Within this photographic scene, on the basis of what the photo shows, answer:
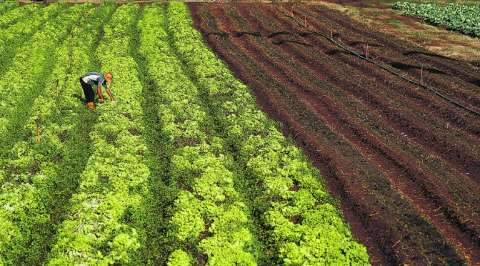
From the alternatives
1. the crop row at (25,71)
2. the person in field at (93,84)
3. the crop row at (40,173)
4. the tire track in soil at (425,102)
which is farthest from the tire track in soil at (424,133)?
the crop row at (25,71)

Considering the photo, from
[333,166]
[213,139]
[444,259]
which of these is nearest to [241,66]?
[213,139]

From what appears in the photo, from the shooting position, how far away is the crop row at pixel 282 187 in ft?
39.6

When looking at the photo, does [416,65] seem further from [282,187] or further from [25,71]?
[25,71]

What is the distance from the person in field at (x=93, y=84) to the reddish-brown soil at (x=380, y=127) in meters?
7.07

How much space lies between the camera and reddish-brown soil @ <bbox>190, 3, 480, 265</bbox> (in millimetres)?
13336

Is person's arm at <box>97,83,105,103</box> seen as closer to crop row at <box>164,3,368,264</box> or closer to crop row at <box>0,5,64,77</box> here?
crop row at <box>164,3,368,264</box>

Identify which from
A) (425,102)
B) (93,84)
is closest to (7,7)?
(93,84)

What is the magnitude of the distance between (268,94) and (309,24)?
53.7 ft

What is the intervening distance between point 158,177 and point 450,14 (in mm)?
34990

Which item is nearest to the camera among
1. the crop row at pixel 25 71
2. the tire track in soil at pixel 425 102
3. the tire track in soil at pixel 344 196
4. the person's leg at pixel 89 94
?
the tire track in soil at pixel 344 196

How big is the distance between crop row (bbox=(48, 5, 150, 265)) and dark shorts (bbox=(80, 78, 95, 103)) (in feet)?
2.02

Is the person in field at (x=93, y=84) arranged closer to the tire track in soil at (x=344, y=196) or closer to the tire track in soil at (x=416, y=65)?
the tire track in soil at (x=344, y=196)

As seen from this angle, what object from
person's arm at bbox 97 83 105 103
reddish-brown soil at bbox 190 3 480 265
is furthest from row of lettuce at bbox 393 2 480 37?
person's arm at bbox 97 83 105 103

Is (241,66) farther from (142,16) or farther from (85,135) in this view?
(142,16)
